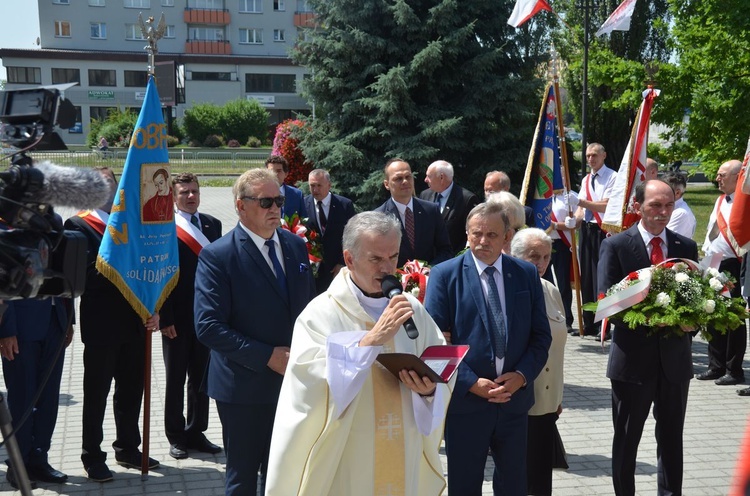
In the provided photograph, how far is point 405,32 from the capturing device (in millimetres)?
15672

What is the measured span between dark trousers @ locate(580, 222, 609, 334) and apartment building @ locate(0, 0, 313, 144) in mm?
57896

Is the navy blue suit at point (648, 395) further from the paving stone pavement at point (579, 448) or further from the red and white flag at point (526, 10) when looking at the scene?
the red and white flag at point (526, 10)

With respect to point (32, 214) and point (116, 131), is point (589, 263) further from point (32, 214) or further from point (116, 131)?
point (116, 131)

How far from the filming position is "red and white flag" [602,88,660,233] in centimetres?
1007

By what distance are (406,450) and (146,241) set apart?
317cm

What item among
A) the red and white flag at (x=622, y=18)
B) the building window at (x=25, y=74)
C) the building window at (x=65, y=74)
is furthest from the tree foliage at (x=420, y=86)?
the building window at (x=65, y=74)

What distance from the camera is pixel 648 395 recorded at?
5.53 m

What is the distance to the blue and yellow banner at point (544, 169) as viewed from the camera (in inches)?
420

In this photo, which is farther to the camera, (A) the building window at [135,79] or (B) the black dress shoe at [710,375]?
(A) the building window at [135,79]

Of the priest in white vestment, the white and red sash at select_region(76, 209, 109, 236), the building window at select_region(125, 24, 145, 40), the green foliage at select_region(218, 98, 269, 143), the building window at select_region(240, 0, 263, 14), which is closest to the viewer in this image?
the priest in white vestment

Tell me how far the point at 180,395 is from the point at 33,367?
122 cm

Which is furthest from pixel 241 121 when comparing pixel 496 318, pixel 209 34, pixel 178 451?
pixel 496 318

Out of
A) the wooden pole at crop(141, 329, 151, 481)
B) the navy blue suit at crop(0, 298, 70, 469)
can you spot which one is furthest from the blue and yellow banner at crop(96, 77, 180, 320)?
the navy blue suit at crop(0, 298, 70, 469)

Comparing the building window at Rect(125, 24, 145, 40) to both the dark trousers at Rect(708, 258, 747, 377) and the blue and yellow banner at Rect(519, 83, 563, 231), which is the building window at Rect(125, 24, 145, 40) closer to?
the blue and yellow banner at Rect(519, 83, 563, 231)
